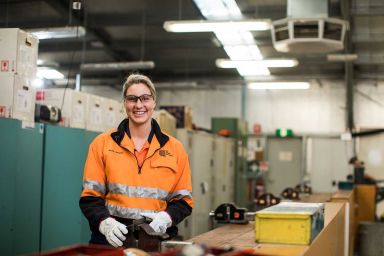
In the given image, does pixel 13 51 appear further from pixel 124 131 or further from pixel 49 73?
pixel 49 73

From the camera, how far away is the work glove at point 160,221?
7.91 feet

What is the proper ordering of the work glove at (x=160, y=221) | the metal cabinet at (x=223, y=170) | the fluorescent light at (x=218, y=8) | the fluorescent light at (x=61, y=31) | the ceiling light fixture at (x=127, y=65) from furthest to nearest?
1. the ceiling light fixture at (x=127, y=65)
2. the metal cabinet at (x=223, y=170)
3. the fluorescent light at (x=218, y=8)
4. the fluorescent light at (x=61, y=31)
5. the work glove at (x=160, y=221)

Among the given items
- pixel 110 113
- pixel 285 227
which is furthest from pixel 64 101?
pixel 285 227

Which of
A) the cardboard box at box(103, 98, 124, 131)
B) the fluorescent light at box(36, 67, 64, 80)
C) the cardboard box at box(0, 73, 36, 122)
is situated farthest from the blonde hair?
the fluorescent light at box(36, 67, 64, 80)

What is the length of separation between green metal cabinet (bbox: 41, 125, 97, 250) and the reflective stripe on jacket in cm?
212

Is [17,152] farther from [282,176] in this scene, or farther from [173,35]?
[282,176]

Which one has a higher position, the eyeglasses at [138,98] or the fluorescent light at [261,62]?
the fluorescent light at [261,62]

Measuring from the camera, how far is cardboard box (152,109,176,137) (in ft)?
19.9

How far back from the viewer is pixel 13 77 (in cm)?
412

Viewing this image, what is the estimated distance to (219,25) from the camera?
6.31 meters

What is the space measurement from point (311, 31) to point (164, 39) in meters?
4.89

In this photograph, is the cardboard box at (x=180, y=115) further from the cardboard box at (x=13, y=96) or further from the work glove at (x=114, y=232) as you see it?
the work glove at (x=114, y=232)

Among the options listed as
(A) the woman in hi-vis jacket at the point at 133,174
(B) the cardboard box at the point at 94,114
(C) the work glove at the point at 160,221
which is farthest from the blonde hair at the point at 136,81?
(B) the cardboard box at the point at 94,114

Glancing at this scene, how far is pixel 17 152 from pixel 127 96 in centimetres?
181
